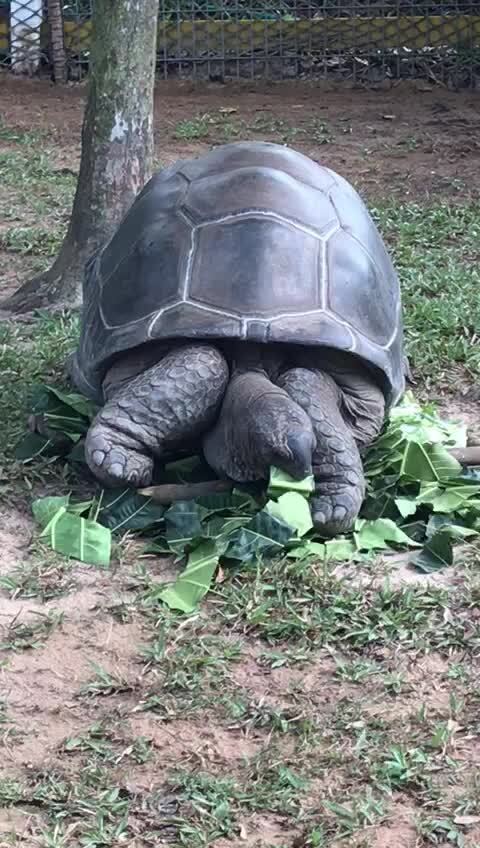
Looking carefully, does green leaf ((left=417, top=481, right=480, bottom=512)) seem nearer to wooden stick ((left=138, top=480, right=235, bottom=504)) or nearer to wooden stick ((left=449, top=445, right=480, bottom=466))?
wooden stick ((left=449, top=445, right=480, bottom=466))

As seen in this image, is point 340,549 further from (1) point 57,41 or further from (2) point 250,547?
(1) point 57,41

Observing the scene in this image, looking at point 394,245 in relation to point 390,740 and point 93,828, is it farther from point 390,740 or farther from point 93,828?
point 93,828

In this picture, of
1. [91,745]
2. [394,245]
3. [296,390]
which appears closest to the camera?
[91,745]

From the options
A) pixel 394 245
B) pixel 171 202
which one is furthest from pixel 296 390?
pixel 394 245

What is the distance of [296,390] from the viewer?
13.1 feet

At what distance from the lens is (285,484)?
12.3ft

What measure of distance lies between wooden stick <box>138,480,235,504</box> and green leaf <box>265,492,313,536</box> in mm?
307

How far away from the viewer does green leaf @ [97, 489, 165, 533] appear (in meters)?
3.83

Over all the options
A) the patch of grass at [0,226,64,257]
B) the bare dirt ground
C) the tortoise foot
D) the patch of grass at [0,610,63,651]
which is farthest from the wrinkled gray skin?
the patch of grass at [0,226,64,257]

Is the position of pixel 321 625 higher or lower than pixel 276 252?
lower

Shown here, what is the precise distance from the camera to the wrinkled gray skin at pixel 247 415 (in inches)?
149

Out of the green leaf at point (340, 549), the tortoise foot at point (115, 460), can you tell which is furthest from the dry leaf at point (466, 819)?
the tortoise foot at point (115, 460)

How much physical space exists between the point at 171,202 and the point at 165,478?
946mm

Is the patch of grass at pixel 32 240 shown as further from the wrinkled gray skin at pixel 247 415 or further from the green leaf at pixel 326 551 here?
the green leaf at pixel 326 551
